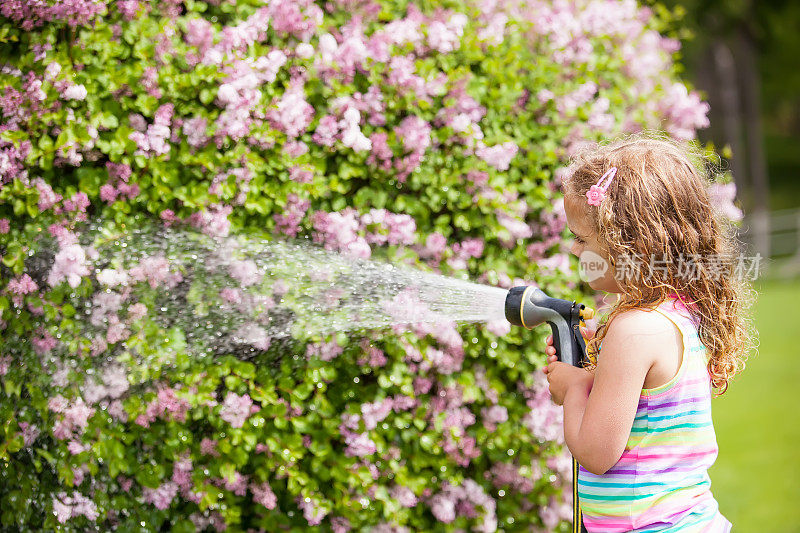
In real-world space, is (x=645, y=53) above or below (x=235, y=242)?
above

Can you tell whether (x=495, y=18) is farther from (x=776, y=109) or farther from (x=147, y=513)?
(x=776, y=109)

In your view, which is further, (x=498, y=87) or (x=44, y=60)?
(x=498, y=87)

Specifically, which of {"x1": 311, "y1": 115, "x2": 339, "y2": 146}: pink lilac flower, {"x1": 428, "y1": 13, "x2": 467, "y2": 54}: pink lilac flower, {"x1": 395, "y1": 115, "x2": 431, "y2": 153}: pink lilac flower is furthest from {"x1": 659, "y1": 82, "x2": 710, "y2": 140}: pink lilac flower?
{"x1": 311, "y1": 115, "x2": 339, "y2": 146}: pink lilac flower

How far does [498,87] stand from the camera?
3.13 meters

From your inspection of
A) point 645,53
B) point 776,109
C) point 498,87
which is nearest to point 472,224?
point 498,87

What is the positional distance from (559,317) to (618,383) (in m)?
0.34

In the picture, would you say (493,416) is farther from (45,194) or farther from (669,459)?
(45,194)

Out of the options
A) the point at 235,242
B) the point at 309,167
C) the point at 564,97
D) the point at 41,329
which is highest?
the point at 564,97

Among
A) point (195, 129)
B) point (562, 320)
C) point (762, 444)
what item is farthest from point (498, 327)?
point (762, 444)

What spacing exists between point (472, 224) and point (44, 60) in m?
1.50

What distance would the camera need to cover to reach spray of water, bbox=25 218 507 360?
2617mm

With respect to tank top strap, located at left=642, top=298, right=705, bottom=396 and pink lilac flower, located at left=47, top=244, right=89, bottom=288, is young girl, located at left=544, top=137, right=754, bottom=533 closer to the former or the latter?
tank top strap, located at left=642, top=298, right=705, bottom=396

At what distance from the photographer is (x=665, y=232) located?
6.21ft

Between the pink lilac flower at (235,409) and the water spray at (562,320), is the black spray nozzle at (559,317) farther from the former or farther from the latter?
the pink lilac flower at (235,409)
